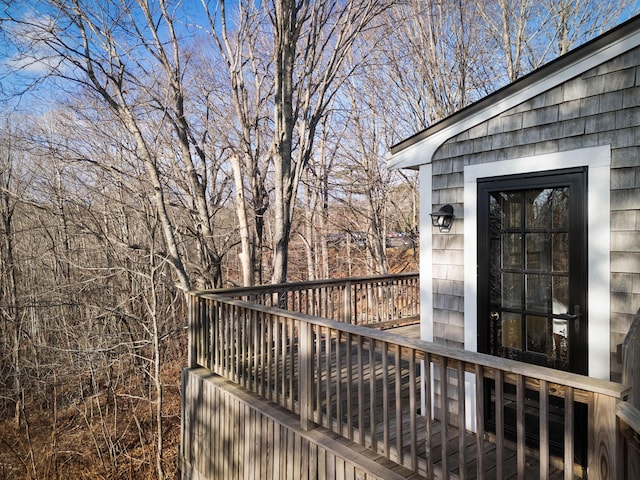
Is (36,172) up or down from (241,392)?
up

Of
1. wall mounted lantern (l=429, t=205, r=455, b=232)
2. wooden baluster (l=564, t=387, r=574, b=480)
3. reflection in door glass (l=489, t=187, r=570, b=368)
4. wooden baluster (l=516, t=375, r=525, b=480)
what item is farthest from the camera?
wall mounted lantern (l=429, t=205, r=455, b=232)

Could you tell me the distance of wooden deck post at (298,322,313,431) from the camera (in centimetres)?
327

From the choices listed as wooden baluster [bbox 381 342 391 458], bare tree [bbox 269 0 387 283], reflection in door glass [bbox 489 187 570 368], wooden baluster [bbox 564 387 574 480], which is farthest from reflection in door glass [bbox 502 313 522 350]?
bare tree [bbox 269 0 387 283]

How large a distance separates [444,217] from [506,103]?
107 centimetres

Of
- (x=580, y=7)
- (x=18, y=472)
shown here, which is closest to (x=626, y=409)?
(x=18, y=472)

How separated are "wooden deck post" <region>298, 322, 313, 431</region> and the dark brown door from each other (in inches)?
58.2

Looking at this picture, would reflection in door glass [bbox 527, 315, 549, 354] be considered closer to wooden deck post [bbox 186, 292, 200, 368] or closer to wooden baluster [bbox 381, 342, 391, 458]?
wooden baluster [bbox 381, 342, 391, 458]

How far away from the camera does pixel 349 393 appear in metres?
2.96

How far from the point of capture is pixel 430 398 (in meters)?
2.44

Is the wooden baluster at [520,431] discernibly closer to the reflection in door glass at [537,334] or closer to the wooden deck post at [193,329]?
the reflection in door glass at [537,334]

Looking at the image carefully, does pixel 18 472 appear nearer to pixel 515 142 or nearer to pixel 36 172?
pixel 36 172

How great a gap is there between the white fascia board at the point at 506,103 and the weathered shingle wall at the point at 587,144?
0.15ft

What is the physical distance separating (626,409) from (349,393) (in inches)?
70.0

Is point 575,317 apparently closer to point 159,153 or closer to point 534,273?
point 534,273
